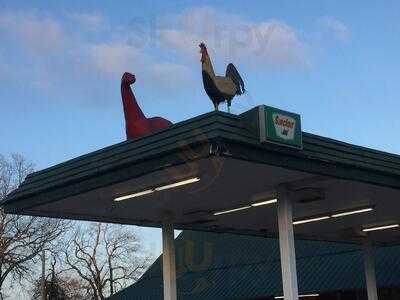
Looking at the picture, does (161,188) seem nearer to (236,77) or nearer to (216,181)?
(216,181)

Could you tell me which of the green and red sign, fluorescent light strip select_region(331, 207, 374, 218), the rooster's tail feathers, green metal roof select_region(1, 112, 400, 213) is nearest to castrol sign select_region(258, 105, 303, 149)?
the green and red sign

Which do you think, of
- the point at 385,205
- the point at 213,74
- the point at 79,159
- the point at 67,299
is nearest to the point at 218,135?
the point at 213,74

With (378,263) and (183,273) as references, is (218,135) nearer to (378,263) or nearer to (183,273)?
(378,263)

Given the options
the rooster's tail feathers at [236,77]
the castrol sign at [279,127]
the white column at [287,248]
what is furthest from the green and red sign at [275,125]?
the rooster's tail feathers at [236,77]

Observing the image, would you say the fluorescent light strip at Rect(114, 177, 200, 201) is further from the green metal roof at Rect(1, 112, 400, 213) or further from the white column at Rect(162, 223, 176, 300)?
the white column at Rect(162, 223, 176, 300)

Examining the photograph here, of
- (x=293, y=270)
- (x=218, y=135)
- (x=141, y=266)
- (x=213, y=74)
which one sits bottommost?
(x=293, y=270)

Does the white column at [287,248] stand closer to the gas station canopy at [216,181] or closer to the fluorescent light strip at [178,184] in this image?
the gas station canopy at [216,181]

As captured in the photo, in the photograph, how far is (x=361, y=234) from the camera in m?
22.0

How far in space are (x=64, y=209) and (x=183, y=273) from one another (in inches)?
772

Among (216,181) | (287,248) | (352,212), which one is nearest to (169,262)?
(216,181)

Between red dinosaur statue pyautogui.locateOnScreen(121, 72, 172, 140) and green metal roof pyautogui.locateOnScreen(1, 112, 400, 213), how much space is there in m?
1.85

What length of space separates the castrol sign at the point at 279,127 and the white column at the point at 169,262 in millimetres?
5974

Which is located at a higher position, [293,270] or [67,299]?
[67,299]

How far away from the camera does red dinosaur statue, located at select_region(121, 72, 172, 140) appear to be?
16.3 metres
